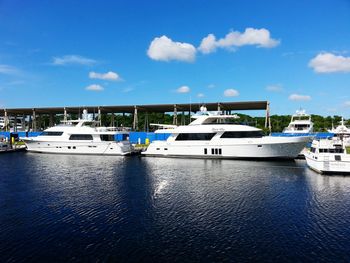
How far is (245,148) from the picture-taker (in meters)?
40.6

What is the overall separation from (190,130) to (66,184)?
22.4 meters

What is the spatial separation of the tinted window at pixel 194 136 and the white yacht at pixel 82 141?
10.1m

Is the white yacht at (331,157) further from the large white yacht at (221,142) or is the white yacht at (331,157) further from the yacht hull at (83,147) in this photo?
the yacht hull at (83,147)

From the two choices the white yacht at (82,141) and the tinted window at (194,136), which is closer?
the tinted window at (194,136)

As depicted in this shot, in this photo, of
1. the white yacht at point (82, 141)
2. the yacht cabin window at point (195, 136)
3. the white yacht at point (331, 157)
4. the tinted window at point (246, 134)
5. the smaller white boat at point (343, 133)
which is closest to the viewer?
the white yacht at point (331, 157)

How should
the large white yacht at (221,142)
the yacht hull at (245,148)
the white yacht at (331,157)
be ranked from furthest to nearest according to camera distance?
1. the large white yacht at (221,142)
2. the yacht hull at (245,148)
3. the white yacht at (331,157)

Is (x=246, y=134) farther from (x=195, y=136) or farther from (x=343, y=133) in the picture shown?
(x=343, y=133)

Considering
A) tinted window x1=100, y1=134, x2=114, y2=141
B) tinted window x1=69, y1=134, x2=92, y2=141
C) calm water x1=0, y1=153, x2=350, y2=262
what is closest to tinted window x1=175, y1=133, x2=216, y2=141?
tinted window x1=100, y1=134, x2=114, y2=141

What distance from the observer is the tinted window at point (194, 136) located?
42978 mm

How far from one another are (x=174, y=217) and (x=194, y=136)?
27.6 m

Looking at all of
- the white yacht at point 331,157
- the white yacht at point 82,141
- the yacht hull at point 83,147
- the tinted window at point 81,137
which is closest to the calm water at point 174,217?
the white yacht at point 331,157

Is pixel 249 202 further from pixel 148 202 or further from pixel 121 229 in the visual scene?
pixel 121 229

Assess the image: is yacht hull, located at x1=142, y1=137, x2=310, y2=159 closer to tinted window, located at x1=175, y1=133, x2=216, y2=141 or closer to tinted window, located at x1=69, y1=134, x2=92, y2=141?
tinted window, located at x1=175, y1=133, x2=216, y2=141

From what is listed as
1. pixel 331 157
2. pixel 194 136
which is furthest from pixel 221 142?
pixel 331 157
